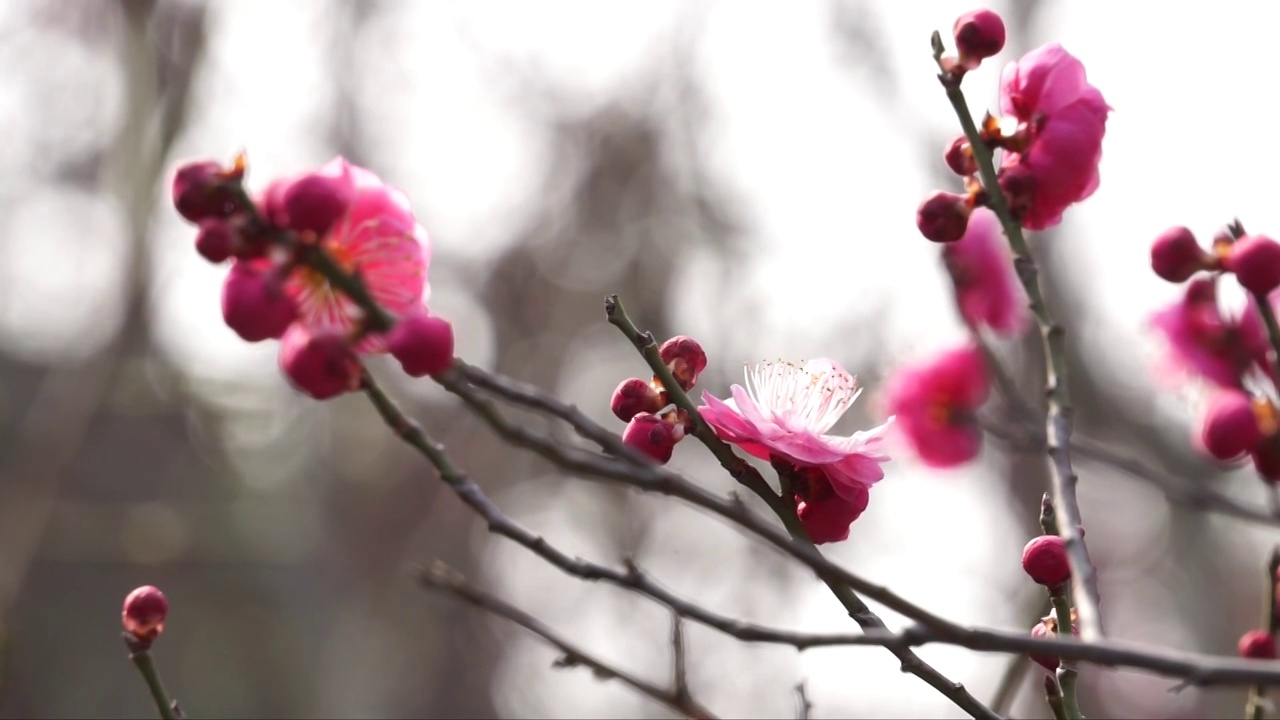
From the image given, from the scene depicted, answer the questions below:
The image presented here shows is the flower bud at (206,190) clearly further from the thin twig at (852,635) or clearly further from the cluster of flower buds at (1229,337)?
the cluster of flower buds at (1229,337)

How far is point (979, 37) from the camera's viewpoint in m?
1.60

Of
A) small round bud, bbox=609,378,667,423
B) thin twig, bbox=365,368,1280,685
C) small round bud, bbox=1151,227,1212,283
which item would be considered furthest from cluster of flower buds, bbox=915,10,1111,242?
thin twig, bbox=365,368,1280,685

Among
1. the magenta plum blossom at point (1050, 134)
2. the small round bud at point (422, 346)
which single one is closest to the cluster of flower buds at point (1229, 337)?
the magenta plum blossom at point (1050, 134)

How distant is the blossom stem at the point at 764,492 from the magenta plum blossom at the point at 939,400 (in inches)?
33.9

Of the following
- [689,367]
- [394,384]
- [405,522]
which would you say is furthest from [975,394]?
[405,522]

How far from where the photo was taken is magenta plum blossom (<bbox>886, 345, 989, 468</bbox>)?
2.37 m

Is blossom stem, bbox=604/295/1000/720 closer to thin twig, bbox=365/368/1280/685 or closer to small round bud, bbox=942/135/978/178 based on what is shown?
thin twig, bbox=365/368/1280/685

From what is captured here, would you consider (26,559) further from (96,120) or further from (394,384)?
(96,120)

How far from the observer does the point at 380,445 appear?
43.8ft

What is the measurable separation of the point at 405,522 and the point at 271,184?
1189cm

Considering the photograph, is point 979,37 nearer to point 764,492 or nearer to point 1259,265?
point 1259,265

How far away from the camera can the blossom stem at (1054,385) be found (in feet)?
3.47

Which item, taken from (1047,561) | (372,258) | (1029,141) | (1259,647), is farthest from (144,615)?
(1259,647)

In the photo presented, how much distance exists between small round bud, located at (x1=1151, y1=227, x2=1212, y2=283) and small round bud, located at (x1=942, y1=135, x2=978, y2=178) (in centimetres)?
23
